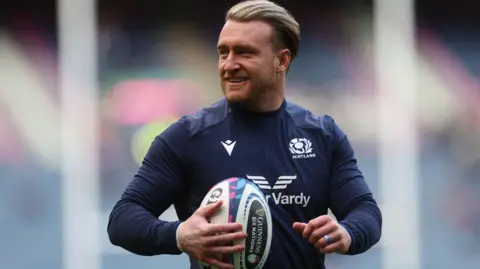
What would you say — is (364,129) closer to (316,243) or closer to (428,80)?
(428,80)

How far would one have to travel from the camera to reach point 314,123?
3.71 meters

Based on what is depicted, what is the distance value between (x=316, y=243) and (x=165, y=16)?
4.21 metres

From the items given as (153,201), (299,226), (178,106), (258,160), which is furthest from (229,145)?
(178,106)

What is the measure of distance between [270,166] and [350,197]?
1.04ft

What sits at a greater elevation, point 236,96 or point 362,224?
point 236,96

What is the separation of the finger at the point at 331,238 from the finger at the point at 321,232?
0.01 m

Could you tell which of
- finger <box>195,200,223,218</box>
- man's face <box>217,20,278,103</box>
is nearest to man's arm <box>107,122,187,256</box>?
finger <box>195,200,223,218</box>

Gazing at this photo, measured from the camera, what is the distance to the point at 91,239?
283 inches

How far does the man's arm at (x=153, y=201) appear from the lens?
3.37 m

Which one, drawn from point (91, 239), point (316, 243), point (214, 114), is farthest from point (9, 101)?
point (316, 243)

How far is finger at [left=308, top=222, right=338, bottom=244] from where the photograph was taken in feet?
10.7

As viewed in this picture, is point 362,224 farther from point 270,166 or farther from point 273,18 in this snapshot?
point 273,18

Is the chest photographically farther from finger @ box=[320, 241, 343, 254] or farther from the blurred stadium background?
the blurred stadium background

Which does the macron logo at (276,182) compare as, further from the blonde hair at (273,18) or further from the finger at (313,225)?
the blonde hair at (273,18)
